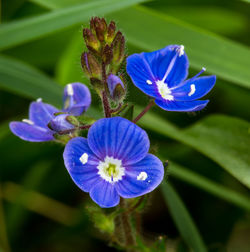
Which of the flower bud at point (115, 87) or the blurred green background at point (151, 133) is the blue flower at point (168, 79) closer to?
the flower bud at point (115, 87)

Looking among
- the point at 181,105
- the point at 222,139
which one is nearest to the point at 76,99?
the point at 181,105

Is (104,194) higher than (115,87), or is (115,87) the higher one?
(115,87)

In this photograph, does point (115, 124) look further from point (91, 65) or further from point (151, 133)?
point (151, 133)

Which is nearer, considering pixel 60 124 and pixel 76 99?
pixel 60 124

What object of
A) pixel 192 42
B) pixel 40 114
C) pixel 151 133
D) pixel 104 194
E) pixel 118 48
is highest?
pixel 118 48

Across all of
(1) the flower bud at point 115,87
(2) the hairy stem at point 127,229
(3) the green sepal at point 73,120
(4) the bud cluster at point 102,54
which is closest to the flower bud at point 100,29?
(4) the bud cluster at point 102,54

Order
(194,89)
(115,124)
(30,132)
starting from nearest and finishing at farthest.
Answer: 1. (115,124)
2. (194,89)
3. (30,132)

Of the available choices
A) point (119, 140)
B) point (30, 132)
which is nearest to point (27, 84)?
point (30, 132)

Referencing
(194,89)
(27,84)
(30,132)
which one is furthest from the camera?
(27,84)
